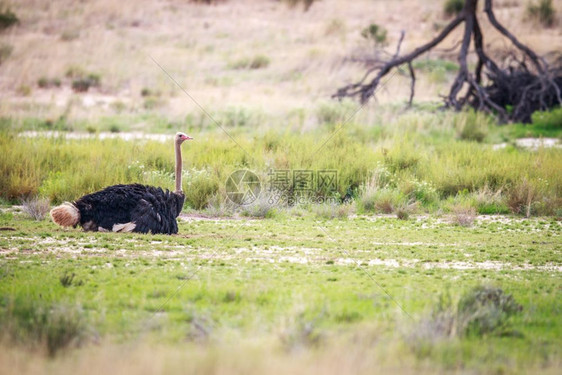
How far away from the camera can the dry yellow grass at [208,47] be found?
27.3 metres

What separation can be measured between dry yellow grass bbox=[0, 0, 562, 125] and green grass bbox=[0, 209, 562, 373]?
14.2 metres

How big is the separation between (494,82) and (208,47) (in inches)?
633

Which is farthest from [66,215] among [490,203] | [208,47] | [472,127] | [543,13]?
[543,13]

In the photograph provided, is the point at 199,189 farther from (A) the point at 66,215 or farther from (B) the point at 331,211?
(A) the point at 66,215

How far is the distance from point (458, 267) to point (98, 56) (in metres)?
27.6

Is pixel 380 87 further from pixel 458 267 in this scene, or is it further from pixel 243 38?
pixel 458 267

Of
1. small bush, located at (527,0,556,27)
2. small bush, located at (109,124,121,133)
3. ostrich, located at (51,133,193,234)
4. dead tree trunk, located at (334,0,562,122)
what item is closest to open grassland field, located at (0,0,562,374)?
small bush, located at (109,124,121,133)

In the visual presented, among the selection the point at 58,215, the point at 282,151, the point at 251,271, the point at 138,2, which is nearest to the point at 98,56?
the point at 138,2

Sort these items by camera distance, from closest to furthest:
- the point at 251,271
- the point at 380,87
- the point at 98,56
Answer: the point at 251,271
the point at 380,87
the point at 98,56

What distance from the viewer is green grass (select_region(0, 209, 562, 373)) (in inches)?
236

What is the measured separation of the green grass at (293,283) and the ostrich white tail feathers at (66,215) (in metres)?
0.22

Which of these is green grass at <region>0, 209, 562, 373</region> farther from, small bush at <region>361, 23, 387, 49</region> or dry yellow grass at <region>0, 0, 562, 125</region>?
small bush at <region>361, 23, 387, 49</region>

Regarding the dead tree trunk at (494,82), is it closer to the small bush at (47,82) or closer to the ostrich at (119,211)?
the small bush at (47,82)

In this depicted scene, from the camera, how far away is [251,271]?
8.48 metres
